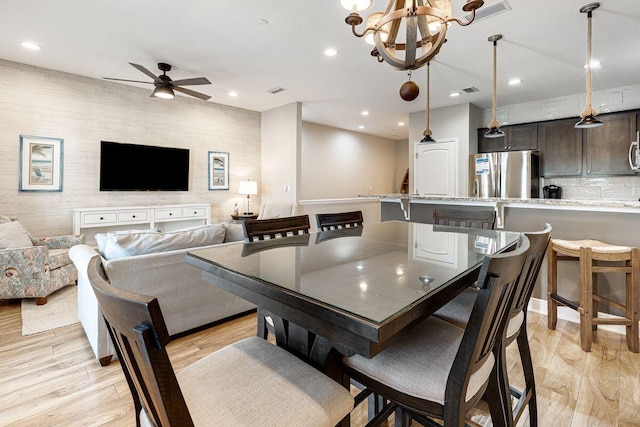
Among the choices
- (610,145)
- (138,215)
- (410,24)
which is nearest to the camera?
(410,24)

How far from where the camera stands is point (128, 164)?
15.3 ft

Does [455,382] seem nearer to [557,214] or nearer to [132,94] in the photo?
[557,214]

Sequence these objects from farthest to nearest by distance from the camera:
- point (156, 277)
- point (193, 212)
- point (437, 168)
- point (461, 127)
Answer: point (437, 168) → point (461, 127) → point (193, 212) → point (156, 277)

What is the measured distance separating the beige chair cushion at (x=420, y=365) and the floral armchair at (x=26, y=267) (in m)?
3.48

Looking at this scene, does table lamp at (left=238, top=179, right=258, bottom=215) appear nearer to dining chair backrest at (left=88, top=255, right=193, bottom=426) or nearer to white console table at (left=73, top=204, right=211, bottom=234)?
white console table at (left=73, top=204, right=211, bottom=234)

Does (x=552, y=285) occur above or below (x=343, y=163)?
below

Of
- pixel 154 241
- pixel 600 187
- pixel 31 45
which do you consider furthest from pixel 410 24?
pixel 600 187

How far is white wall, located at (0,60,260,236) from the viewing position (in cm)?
383

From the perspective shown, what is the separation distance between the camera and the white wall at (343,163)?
7.07 m

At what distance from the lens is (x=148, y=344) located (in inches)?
21.7

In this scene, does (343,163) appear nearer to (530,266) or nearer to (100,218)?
(100,218)

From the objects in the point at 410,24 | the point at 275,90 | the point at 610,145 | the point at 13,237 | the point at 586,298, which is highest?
the point at 275,90

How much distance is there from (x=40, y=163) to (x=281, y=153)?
341 centimetres

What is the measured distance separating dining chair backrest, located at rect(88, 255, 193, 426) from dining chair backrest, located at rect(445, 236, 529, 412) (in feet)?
2.23
